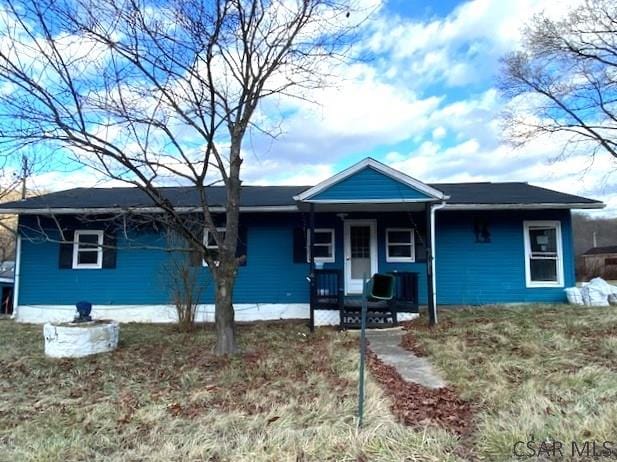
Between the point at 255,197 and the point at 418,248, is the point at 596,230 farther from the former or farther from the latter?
the point at 255,197

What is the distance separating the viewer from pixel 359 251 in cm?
1148

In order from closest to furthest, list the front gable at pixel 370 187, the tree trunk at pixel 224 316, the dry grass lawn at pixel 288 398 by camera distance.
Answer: the dry grass lawn at pixel 288 398 < the tree trunk at pixel 224 316 < the front gable at pixel 370 187

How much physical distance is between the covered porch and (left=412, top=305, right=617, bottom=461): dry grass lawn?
1103 millimetres

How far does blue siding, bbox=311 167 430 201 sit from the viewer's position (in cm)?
945

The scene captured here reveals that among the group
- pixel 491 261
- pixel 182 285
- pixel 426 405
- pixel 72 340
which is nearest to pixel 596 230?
pixel 491 261

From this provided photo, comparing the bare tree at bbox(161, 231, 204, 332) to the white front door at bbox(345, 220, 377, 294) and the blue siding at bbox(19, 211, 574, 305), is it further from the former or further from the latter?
the white front door at bbox(345, 220, 377, 294)

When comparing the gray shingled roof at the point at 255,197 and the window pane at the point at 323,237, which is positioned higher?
the gray shingled roof at the point at 255,197

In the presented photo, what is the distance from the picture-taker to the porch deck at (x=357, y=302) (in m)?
9.49

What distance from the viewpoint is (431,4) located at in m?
8.36

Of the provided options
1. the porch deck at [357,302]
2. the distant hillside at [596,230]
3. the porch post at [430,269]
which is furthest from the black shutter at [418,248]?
the distant hillside at [596,230]

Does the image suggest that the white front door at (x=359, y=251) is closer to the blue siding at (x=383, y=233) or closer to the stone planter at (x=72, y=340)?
the blue siding at (x=383, y=233)

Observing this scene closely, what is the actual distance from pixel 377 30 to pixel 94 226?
8324mm

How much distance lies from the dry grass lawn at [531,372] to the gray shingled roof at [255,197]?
2949 mm

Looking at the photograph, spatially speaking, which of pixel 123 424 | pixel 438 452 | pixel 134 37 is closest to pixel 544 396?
pixel 438 452
